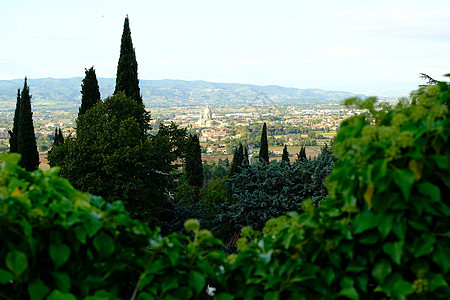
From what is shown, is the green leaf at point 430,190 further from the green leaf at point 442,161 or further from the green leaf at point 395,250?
the green leaf at point 395,250

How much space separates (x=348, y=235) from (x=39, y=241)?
1178 millimetres

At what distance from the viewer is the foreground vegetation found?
149cm

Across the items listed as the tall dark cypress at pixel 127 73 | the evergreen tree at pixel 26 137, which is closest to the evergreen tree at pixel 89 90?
the tall dark cypress at pixel 127 73

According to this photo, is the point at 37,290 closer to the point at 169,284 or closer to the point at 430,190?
the point at 169,284

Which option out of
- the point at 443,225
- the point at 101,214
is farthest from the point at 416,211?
the point at 101,214

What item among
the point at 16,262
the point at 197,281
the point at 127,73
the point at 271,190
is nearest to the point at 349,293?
the point at 197,281

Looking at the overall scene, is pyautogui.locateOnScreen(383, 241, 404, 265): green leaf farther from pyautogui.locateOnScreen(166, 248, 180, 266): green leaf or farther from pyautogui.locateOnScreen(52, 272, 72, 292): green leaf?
pyautogui.locateOnScreen(52, 272, 72, 292): green leaf

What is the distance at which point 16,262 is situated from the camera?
4.60 feet

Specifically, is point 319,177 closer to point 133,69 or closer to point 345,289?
point 133,69

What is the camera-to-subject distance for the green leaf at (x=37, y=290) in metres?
1.46

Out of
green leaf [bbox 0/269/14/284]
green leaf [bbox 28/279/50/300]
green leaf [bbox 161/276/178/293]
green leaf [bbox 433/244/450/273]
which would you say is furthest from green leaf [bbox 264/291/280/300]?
green leaf [bbox 0/269/14/284]

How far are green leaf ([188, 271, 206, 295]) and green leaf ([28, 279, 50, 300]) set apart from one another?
0.53 meters

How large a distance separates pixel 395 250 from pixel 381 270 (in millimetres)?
107

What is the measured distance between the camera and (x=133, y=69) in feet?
60.2
